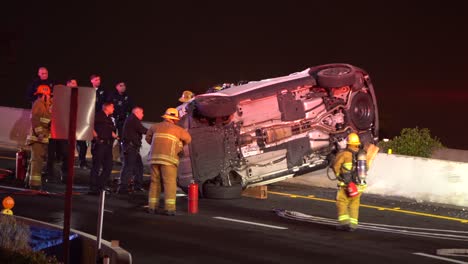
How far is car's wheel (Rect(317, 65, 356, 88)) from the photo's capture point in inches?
584

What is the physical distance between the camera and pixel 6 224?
987cm

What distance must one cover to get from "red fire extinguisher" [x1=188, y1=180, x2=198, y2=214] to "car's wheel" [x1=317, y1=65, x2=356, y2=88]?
2806 mm

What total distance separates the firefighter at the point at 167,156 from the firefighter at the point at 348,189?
259 cm

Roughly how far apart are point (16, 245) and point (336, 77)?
711cm

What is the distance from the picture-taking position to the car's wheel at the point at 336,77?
14.8 meters

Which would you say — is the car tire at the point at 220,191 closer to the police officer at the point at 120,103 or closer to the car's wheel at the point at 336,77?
the car's wheel at the point at 336,77

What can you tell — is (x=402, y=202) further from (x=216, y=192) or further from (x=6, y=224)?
(x=6, y=224)

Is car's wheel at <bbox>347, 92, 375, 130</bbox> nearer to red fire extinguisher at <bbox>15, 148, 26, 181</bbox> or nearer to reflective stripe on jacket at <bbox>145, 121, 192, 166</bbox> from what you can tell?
reflective stripe on jacket at <bbox>145, 121, 192, 166</bbox>

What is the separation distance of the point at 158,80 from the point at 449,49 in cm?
1337

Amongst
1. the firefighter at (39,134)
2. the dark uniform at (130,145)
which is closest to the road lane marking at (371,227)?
the dark uniform at (130,145)

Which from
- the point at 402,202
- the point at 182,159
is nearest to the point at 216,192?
the point at 182,159

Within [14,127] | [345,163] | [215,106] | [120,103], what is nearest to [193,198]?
[215,106]

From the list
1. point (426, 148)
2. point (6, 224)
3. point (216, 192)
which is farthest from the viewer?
point (426, 148)

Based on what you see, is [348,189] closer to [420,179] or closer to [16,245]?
[420,179]
